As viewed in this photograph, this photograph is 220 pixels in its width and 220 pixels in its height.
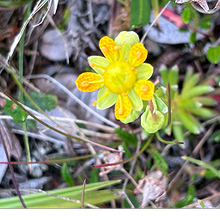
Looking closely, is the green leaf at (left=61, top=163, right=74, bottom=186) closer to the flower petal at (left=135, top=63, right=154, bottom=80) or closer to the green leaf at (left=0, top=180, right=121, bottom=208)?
the green leaf at (left=0, top=180, right=121, bottom=208)

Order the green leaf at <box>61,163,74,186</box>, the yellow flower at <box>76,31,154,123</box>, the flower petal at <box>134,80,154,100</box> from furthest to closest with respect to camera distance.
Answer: the green leaf at <box>61,163,74,186</box> < the yellow flower at <box>76,31,154,123</box> < the flower petal at <box>134,80,154,100</box>

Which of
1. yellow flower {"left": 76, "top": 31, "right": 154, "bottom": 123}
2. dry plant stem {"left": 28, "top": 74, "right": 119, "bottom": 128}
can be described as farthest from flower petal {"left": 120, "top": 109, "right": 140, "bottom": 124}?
dry plant stem {"left": 28, "top": 74, "right": 119, "bottom": 128}

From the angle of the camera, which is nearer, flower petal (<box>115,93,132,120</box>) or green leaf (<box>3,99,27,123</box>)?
flower petal (<box>115,93,132,120</box>)

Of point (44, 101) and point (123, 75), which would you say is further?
point (44, 101)

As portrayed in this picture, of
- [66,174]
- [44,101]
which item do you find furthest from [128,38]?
[66,174]

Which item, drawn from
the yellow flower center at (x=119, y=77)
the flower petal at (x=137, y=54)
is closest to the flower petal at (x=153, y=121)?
the yellow flower center at (x=119, y=77)

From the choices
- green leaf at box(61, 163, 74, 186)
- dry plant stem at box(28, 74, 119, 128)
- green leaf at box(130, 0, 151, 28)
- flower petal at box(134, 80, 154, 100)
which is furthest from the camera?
dry plant stem at box(28, 74, 119, 128)

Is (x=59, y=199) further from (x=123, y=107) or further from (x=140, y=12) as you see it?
(x=140, y=12)
